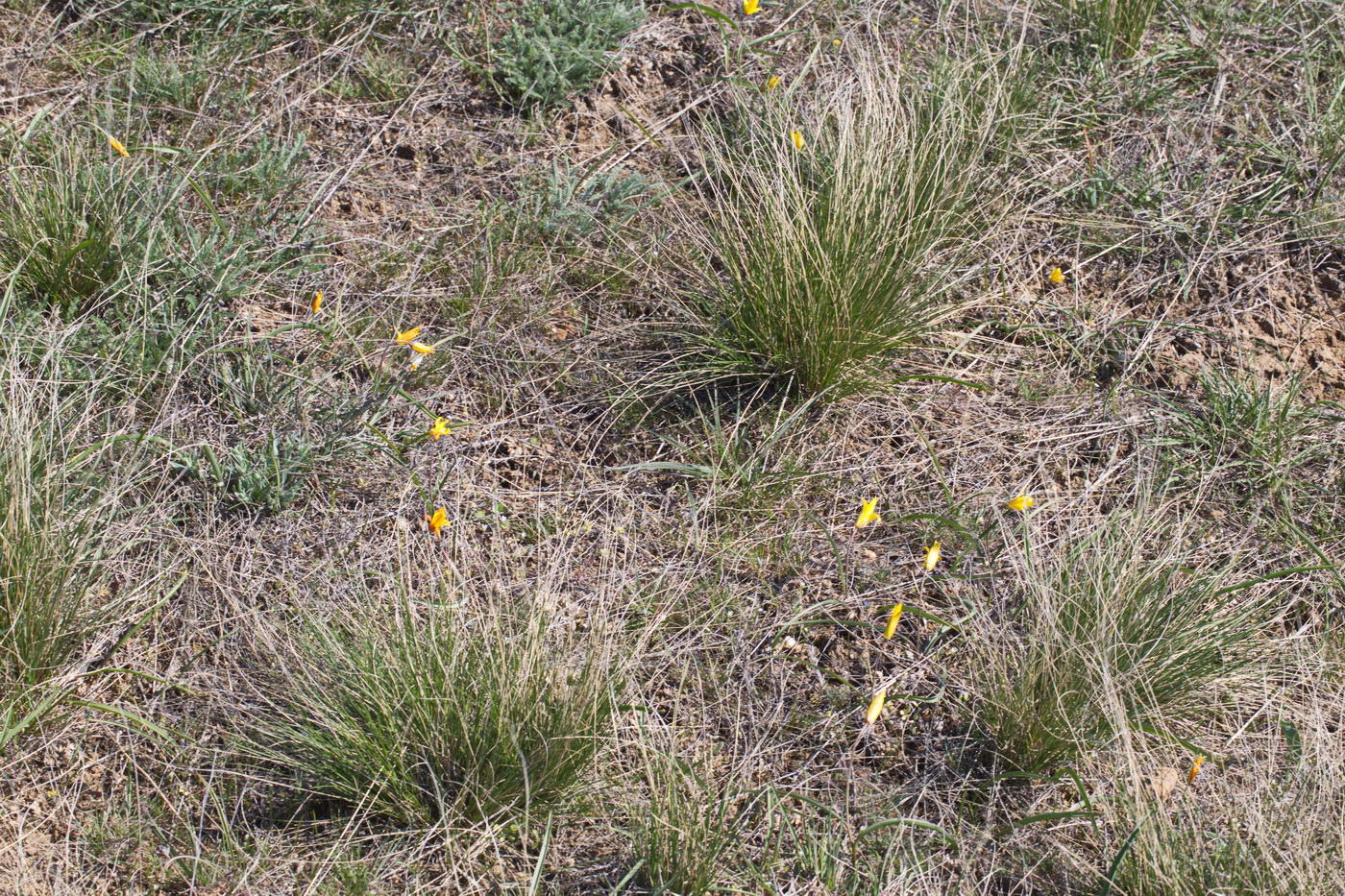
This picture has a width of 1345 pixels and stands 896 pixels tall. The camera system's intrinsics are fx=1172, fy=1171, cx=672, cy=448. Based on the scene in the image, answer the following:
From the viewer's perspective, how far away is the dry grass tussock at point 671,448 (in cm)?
238

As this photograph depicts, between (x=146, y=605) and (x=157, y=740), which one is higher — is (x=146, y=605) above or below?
above

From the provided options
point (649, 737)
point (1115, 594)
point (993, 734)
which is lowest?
point (993, 734)

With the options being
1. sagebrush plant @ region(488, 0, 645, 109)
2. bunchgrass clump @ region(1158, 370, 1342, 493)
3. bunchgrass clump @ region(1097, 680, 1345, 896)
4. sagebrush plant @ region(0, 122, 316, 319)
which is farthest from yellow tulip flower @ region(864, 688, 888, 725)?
sagebrush plant @ region(488, 0, 645, 109)

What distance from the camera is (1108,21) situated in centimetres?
365

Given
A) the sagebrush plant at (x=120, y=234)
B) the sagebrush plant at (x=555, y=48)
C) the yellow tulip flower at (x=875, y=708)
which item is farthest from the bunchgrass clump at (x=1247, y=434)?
the sagebrush plant at (x=120, y=234)

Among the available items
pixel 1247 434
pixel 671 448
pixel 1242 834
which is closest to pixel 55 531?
pixel 671 448

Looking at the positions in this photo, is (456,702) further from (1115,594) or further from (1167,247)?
(1167,247)

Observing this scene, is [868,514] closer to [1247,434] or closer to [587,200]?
[1247,434]

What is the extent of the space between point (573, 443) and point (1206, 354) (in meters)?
1.80

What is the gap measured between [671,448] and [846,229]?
717 mm

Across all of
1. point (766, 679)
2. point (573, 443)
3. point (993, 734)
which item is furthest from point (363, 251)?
point (993, 734)

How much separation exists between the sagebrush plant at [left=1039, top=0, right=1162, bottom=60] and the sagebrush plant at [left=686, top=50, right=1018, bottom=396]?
0.49m

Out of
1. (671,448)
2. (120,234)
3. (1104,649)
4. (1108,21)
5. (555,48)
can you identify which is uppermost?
(120,234)

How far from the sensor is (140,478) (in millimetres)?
2744
